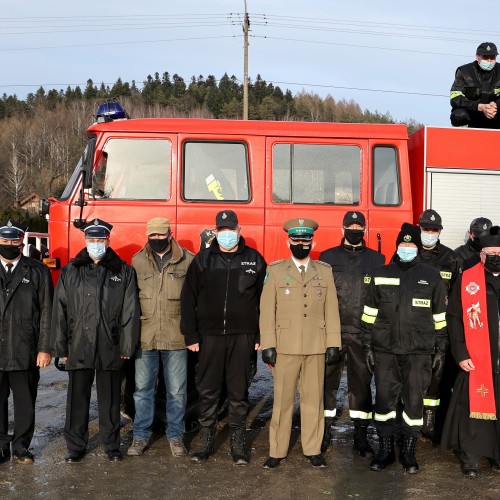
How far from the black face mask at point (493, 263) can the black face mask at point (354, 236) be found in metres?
1.08

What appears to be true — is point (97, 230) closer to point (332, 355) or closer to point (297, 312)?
point (297, 312)

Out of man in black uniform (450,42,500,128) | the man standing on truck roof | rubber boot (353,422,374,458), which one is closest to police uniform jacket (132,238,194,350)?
the man standing on truck roof

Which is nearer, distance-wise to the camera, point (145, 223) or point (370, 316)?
point (370, 316)

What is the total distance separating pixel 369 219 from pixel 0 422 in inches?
152

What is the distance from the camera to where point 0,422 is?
225 inches

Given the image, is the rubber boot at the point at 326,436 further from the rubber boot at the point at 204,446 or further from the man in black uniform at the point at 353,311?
the rubber boot at the point at 204,446

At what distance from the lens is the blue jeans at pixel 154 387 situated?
5.91 meters

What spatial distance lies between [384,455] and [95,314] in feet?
8.98

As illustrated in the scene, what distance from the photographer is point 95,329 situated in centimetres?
568

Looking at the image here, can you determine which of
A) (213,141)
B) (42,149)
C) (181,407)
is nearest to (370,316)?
(181,407)

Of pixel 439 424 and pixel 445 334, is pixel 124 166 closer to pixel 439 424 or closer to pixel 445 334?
pixel 445 334

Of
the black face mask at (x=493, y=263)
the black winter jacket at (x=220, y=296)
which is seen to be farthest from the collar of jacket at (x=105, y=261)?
the black face mask at (x=493, y=263)

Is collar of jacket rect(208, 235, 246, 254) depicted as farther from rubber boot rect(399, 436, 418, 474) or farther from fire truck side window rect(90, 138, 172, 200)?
rubber boot rect(399, 436, 418, 474)

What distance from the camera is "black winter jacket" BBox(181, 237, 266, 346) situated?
18.7ft
